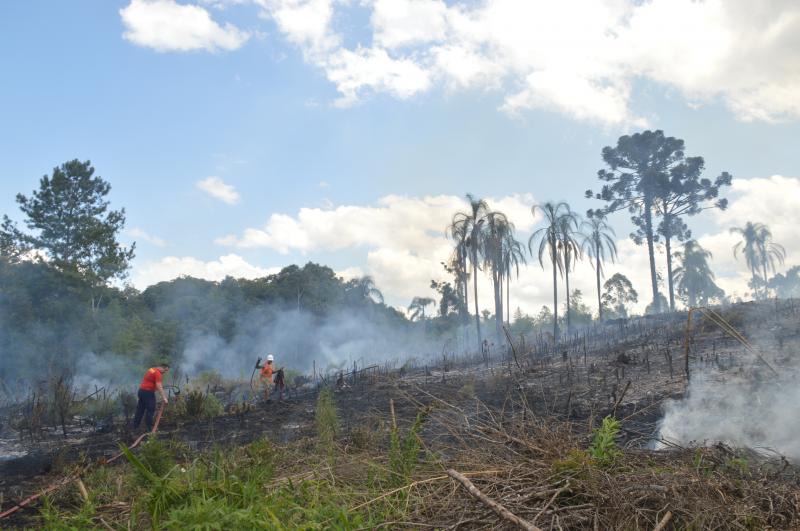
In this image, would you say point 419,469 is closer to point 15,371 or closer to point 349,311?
point 15,371

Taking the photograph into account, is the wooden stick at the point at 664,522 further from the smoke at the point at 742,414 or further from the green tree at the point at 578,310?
the green tree at the point at 578,310

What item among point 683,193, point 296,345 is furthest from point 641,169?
point 296,345

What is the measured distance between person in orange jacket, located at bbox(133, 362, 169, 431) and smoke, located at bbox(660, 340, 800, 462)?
28.8 ft

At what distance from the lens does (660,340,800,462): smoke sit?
685 cm

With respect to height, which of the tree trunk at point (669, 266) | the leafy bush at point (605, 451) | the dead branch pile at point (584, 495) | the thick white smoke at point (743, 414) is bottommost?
the thick white smoke at point (743, 414)

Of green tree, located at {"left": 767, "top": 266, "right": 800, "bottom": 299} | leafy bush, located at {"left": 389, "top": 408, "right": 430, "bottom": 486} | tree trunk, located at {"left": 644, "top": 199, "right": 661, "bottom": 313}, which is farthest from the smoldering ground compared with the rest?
A: green tree, located at {"left": 767, "top": 266, "right": 800, "bottom": 299}

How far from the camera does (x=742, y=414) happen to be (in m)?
7.70

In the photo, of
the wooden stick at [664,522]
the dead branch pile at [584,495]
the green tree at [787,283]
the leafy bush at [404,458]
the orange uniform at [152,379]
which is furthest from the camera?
the green tree at [787,283]

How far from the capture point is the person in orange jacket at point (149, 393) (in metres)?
10.7

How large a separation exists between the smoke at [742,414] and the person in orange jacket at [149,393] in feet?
28.8

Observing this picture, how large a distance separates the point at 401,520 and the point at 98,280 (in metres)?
29.6

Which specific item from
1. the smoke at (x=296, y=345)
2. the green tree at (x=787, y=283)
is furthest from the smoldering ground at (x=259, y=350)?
the green tree at (x=787, y=283)

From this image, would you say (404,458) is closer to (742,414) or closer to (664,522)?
(664,522)

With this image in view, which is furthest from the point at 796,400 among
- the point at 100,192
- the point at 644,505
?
the point at 100,192
